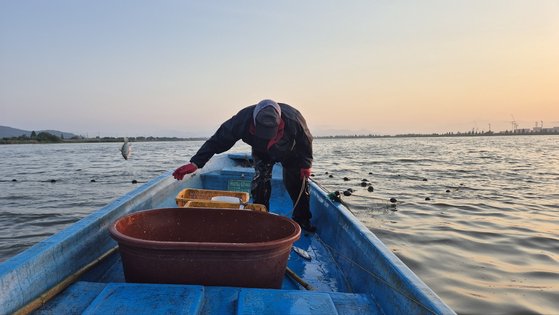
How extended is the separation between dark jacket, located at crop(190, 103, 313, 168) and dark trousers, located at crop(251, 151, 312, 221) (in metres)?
0.27

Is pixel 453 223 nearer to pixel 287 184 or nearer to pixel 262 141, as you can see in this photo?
pixel 287 184

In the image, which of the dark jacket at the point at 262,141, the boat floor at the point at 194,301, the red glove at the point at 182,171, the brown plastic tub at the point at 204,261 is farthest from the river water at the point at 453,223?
the red glove at the point at 182,171

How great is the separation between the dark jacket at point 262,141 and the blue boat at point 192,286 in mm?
1045

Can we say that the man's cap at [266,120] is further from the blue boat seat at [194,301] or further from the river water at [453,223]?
the river water at [453,223]

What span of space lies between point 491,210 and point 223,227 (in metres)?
8.98

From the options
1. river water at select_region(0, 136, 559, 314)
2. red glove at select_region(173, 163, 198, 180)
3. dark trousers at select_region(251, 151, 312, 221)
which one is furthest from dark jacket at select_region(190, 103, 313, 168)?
river water at select_region(0, 136, 559, 314)

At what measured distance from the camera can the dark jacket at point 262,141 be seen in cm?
432

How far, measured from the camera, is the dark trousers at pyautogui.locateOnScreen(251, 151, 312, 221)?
504cm

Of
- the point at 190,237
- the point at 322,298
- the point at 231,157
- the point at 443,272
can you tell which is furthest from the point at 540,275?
the point at 231,157

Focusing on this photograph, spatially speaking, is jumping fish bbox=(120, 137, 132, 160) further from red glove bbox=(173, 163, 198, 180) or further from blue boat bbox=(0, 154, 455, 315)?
red glove bbox=(173, 163, 198, 180)

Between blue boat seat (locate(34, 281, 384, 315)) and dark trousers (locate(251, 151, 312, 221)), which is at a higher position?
dark trousers (locate(251, 151, 312, 221))

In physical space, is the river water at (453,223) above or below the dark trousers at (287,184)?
below

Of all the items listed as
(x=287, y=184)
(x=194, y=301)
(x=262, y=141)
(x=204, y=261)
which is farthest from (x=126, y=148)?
(x=194, y=301)

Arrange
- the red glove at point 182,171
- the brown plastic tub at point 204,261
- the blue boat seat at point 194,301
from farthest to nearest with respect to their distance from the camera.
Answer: the red glove at point 182,171 < the brown plastic tub at point 204,261 < the blue boat seat at point 194,301
